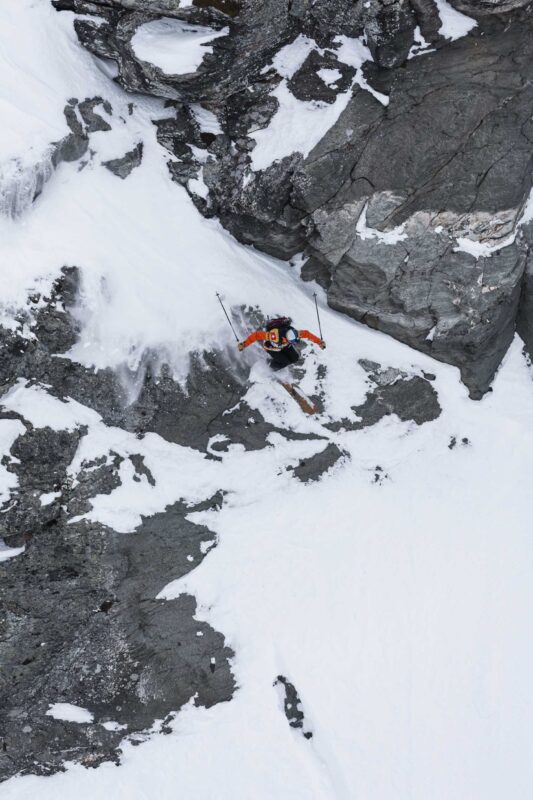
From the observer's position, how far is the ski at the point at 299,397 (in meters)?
15.9

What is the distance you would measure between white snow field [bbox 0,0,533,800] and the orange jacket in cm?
115

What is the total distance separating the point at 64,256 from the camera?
14.3m

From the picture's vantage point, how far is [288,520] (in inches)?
615

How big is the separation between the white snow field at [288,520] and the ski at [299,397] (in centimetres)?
23

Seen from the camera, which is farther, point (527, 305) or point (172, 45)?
point (527, 305)

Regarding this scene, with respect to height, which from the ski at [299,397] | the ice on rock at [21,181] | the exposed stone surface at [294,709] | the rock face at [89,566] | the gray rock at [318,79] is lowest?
the exposed stone surface at [294,709]

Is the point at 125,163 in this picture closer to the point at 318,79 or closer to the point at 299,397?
the point at 318,79

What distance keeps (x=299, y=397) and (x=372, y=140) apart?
251 inches

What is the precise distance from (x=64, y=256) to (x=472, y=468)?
448 inches

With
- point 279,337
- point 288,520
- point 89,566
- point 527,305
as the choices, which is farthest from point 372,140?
point 89,566

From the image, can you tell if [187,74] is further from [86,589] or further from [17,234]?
[86,589]

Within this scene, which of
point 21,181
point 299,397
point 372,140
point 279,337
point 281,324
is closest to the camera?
point 21,181

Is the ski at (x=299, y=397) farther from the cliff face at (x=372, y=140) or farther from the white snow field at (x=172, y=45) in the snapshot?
the white snow field at (x=172, y=45)

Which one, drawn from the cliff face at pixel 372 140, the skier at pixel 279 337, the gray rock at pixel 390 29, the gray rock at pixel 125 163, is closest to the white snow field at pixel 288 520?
the gray rock at pixel 125 163
